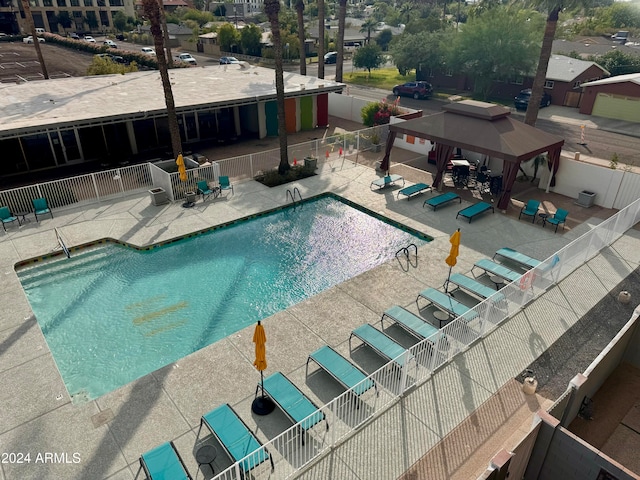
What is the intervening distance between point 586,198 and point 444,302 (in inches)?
475

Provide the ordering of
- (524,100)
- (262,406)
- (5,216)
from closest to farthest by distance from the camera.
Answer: (262,406) < (5,216) < (524,100)

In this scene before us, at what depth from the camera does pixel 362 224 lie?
64.2 ft

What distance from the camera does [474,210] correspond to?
19.4 m

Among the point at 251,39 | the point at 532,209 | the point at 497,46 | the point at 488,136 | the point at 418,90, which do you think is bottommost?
the point at 532,209

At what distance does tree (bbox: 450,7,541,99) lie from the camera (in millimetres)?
40875

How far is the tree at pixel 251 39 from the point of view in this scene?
238ft

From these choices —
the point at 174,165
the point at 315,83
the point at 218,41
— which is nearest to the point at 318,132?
the point at 315,83

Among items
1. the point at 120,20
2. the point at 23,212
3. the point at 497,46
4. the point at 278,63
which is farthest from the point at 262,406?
the point at 120,20

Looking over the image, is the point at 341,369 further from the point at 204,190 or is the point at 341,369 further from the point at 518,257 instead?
the point at 204,190

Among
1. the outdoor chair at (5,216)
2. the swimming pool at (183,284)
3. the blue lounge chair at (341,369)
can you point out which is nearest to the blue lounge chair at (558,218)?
the swimming pool at (183,284)

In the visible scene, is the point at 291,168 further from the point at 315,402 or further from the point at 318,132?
the point at 315,402

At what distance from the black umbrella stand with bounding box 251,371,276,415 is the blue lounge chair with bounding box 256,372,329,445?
0.29m

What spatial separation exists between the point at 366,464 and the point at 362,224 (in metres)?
12.0

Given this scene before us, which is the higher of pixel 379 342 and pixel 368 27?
pixel 368 27
